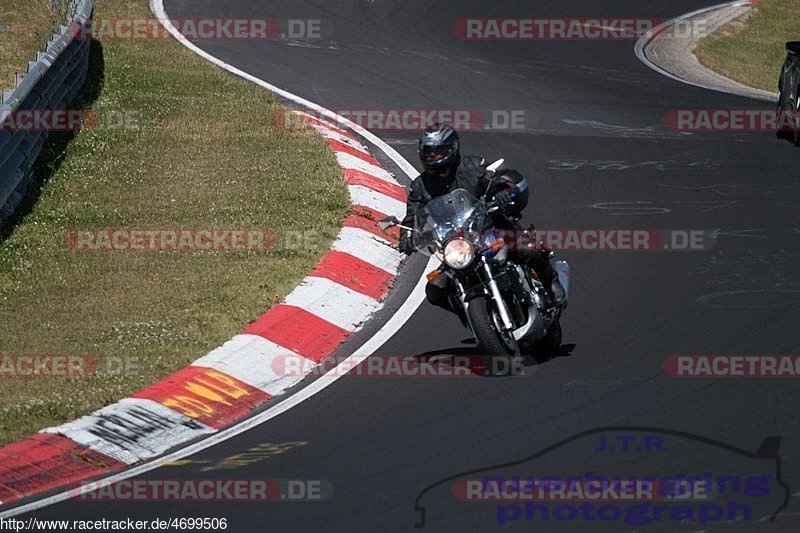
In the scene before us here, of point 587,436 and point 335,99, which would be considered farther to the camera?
point 335,99

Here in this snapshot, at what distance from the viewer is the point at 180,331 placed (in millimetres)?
9977

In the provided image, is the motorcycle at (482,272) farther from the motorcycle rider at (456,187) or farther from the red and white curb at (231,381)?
the red and white curb at (231,381)

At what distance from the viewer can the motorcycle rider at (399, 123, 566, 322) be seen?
368 inches

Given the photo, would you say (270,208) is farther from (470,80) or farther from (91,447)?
(470,80)

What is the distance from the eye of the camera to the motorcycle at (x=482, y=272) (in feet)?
29.5

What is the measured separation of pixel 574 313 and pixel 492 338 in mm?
1725

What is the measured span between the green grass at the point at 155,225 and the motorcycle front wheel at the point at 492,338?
79.4 inches

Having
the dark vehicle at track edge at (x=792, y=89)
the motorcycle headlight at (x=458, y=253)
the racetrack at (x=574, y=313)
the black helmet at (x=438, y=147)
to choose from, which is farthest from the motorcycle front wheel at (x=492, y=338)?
the dark vehicle at track edge at (x=792, y=89)

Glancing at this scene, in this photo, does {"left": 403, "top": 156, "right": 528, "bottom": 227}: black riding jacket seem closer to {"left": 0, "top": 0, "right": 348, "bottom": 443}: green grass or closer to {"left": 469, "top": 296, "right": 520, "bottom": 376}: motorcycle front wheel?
{"left": 469, "top": 296, "right": 520, "bottom": 376}: motorcycle front wheel

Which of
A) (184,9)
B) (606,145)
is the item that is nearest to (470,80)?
(606,145)

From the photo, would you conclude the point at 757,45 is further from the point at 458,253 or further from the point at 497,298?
the point at 458,253

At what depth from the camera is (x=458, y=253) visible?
8.90 meters

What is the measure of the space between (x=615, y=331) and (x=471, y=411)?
2036mm

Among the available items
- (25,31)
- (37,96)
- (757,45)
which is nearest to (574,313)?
(37,96)
